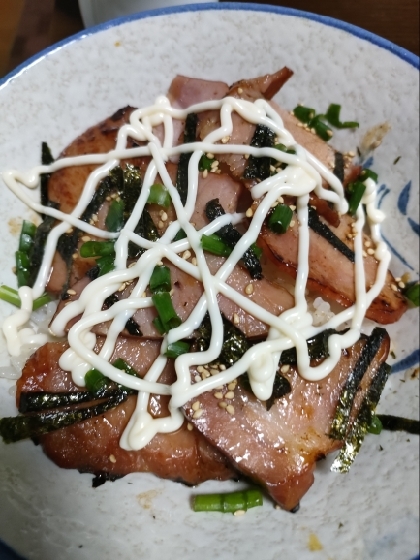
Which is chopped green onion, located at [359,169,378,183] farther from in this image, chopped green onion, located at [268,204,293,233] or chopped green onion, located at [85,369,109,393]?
→ chopped green onion, located at [85,369,109,393]

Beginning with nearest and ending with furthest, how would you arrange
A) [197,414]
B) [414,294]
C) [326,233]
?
1. [197,414]
2. [326,233]
3. [414,294]

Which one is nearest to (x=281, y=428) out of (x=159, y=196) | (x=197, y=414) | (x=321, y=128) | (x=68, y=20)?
(x=197, y=414)

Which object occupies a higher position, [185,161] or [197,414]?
[185,161]

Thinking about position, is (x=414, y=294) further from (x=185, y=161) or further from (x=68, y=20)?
(x=68, y=20)

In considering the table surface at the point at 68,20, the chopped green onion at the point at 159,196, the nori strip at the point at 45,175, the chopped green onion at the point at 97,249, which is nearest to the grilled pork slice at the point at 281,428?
the chopped green onion at the point at 97,249

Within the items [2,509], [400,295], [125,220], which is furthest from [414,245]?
[2,509]

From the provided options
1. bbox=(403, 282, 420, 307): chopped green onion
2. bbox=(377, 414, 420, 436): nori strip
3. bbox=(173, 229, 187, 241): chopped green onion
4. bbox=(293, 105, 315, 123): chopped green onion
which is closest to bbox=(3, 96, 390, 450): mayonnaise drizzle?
bbox=(173, 229, 187, 241): chopped green onion

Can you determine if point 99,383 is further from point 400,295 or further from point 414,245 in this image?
point 414,245

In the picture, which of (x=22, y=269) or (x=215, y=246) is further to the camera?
(x=22, y=269)
